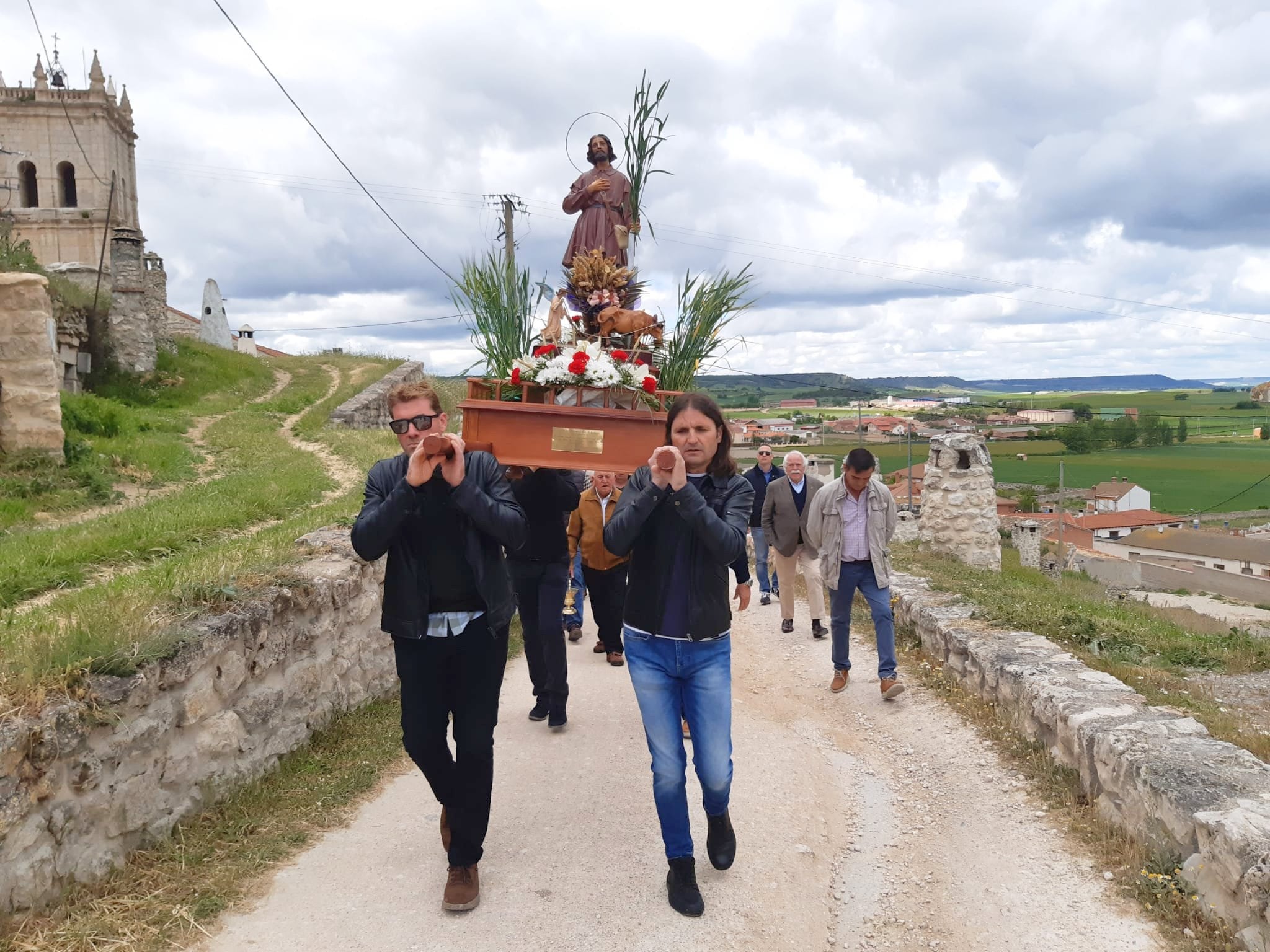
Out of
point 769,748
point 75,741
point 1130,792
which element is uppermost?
point 75,741

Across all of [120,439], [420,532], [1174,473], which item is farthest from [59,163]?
[1174,473]

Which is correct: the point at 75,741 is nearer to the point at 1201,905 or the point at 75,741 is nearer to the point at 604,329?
the point at 604,329

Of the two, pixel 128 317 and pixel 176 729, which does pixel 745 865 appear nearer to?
pixel 176 729

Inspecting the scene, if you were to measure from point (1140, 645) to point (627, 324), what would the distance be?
472cm

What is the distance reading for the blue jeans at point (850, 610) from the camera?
6.09 meters

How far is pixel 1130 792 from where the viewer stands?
3.77 metres

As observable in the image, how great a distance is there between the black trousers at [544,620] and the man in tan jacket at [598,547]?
0.45m

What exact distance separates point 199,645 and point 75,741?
2.60ft

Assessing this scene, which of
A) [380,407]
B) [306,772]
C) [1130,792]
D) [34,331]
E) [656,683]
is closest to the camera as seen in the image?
[656,683]

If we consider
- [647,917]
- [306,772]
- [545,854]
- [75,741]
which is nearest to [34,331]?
[306,772]

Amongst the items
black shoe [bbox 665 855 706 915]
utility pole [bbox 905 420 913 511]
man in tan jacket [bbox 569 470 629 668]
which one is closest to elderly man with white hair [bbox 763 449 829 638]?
man in tan jacket [bbox 569 470 629 668]

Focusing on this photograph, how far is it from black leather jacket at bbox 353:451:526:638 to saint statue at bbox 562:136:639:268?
2.52 m

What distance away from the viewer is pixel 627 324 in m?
4.89

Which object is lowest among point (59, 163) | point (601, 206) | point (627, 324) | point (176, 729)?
point (176, 729)
